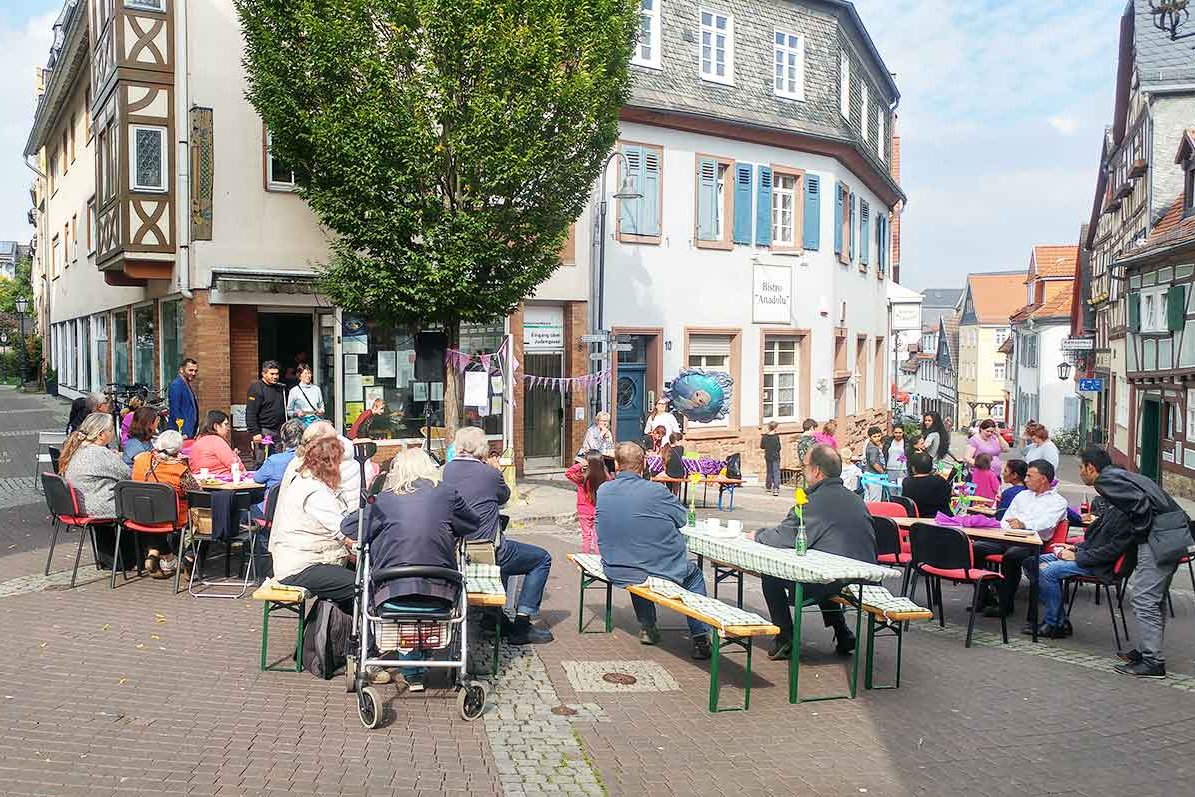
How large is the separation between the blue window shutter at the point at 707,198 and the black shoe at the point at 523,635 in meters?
16.3

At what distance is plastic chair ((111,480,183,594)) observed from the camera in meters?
9.92

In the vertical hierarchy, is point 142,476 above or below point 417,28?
below

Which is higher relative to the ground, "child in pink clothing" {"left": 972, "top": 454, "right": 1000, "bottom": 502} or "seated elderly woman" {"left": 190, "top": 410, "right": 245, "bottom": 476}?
"seated elderly woman" {"left": 190, "top": 410, "right": 245, "bottom": 476}

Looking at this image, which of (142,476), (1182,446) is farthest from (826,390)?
(142,476)

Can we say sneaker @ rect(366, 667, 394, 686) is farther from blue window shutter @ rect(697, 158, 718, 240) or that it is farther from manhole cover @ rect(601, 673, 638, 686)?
blue window shutter @ rect(697, 158, 718, 240)

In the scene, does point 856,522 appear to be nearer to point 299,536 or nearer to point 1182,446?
point 299,536

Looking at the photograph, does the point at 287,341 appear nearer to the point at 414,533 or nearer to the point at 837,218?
the point at 414,533

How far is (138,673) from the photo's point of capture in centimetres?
762

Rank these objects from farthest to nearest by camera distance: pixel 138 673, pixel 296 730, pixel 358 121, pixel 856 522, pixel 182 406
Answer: pixel 182 406 < pixel 358 121 < pixel 856 522 < pixel 138 673 < pixel 296 730

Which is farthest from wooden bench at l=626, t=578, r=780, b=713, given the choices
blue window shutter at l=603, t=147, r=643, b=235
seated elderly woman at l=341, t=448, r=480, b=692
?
blue window shutter at l=603, t=147, r=643, b=235

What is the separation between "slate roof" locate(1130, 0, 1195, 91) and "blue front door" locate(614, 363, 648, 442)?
18757 millimetres

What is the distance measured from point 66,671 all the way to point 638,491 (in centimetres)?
407

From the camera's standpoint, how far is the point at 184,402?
1583 centimetres

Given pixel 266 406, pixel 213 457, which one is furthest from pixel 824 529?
pixel 266 406
